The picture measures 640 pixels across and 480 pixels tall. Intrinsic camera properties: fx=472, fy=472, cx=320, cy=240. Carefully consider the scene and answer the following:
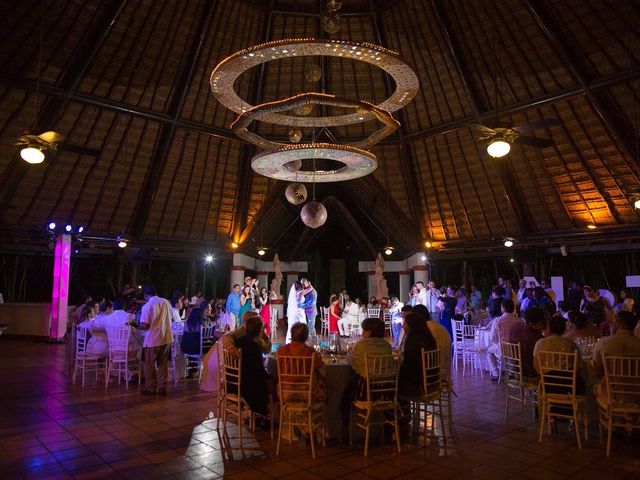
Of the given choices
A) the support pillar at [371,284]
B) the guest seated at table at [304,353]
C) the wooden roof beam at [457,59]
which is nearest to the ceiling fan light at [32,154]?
the guest seated at table at [304,353]

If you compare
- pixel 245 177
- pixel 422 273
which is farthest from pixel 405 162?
pixel 245 177

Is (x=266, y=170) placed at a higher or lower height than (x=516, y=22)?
lower

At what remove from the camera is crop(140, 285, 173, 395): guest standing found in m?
6.83

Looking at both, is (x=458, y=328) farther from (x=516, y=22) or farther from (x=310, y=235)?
(x=310, y=235)

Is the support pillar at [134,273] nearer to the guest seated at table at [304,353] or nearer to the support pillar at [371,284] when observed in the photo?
the support pillar at [371,284]

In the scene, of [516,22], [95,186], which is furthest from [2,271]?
[516,22]

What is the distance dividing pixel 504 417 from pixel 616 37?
7.47 meters

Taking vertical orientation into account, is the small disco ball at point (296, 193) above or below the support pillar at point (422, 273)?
above

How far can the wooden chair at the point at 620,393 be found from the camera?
4.41 meters

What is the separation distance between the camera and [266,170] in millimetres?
6984

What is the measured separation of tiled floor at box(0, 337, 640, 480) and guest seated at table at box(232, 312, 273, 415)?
40cm

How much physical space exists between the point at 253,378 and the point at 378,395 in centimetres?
132

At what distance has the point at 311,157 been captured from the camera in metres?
6.42

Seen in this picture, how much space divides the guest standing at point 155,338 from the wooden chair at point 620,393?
18.1ft
